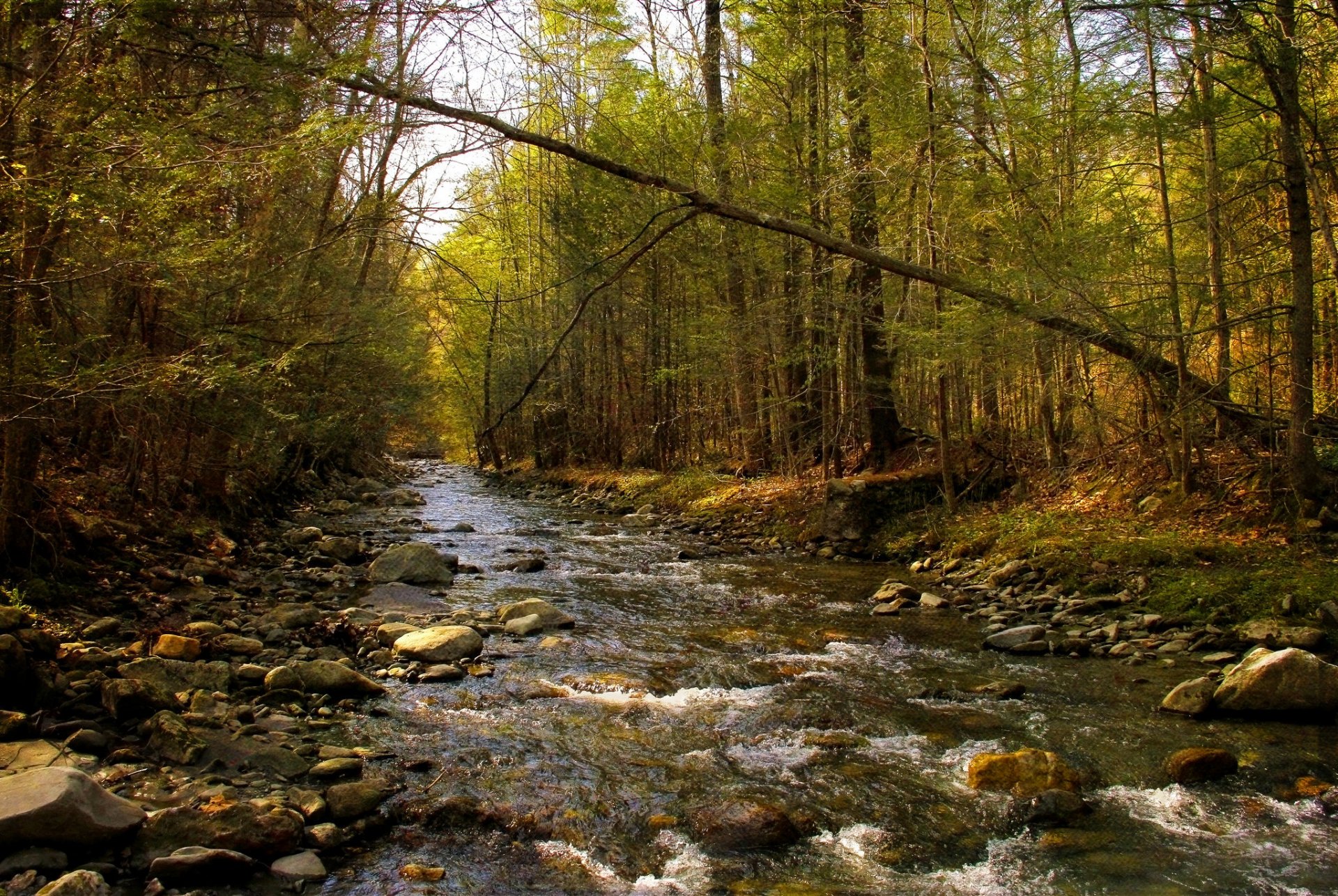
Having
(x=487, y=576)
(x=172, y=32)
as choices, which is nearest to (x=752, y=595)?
(x=487, y=576)

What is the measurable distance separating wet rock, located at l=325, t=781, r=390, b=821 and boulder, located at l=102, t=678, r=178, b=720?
1441 mm

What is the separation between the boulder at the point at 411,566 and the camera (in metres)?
10.4

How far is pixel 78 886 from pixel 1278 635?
771cm

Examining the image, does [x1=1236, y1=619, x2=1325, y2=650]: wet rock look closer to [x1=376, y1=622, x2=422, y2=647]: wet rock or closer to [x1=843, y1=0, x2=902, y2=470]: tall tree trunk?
[x1=843, y1=0, x2=902, y2=470]: tall tree trunk

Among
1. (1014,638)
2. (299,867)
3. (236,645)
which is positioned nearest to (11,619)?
(236,645)

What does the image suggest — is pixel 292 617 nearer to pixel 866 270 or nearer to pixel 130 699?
pixel 130 699

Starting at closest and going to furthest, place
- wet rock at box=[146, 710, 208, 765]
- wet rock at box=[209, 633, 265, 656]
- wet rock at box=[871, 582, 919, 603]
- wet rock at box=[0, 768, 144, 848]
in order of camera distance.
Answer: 1. wet rock at box=[0, 768, 144, 848]
2. wet rock at box=[146, 710, 208, 765]
3. wet rock at box=[209, 633, 265, 656]
4. wet rock at box=[871, 582, 919, 603]

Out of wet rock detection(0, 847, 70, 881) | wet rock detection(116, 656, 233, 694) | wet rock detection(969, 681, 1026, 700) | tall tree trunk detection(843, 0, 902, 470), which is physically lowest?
wet rock detection(969, 681, 1026, 700)

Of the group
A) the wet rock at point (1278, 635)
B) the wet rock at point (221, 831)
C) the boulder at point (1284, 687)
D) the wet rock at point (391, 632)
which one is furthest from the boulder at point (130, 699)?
the wet rock at point (1278, 635)

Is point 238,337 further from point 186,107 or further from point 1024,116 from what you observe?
point 1024,116

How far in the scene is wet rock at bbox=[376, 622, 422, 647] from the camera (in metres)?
7.31

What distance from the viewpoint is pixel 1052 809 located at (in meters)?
4.21

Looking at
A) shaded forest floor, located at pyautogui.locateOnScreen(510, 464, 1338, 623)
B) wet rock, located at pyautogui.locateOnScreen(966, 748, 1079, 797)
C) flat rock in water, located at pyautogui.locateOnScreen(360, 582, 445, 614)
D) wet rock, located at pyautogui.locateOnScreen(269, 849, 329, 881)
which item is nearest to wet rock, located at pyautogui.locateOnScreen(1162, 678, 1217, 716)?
wet rock, located at pyautogui.locateOnScreen(966, 748, 1079, 797)

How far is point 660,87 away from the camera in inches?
541
